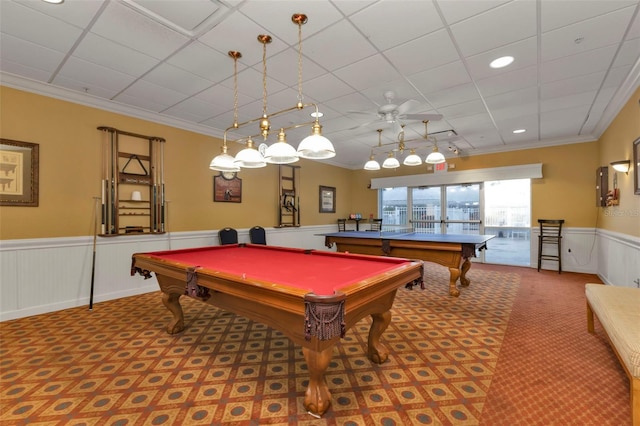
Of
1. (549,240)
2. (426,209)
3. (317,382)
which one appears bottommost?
(317,382)

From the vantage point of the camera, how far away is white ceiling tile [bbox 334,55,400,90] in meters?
2.80

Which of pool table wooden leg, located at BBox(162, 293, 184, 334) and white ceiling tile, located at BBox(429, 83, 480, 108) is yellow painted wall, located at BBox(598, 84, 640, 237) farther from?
pool table wooden leg, located at BBox(162, 293, 184, 334)

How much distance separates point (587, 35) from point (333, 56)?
2.13 meters

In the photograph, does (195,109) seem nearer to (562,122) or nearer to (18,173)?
(18,173)

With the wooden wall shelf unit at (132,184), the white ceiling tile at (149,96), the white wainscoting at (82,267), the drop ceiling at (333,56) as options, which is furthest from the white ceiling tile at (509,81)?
the wooden wall shelf unit at (132,184)

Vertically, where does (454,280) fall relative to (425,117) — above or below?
below

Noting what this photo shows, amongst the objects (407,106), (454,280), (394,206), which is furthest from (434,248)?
(394,206)

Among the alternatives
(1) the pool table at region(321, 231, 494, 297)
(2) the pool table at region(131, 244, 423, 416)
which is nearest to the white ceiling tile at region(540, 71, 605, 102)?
(1) the pool table at region(321, 231, 494, 297)

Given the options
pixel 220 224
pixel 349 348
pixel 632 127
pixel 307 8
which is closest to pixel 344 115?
pixel 307 8

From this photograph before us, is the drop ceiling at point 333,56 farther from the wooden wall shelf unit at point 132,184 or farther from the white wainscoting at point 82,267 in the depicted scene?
the white wainscoting at point 82,267

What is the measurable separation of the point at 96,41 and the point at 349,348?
3543mm

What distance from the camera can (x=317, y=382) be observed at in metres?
1.72

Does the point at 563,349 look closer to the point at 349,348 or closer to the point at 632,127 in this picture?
the point at 349,348

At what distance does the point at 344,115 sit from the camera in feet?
14.2
